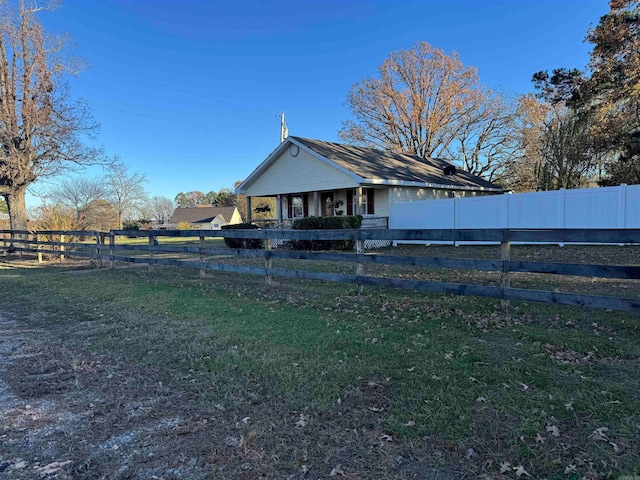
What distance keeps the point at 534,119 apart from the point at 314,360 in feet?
112

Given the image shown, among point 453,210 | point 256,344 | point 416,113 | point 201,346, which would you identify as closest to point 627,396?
point 256,344

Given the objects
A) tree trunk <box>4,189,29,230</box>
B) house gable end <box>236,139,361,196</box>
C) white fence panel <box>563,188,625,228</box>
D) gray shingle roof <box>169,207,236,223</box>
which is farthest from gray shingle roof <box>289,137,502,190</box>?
gray shingle roof <box>169,207,236,223</box>

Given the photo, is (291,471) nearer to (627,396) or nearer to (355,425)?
(355,425)

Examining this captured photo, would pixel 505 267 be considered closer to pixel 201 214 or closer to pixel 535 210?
pixel 535 210

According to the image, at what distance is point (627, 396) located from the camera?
9.55 ft

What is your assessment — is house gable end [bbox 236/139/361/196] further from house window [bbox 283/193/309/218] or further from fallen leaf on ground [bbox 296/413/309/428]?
fallen leaf on ground [bbox 296/413/309/428]

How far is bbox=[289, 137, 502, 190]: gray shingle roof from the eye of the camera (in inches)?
720

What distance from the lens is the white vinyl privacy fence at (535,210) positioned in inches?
471

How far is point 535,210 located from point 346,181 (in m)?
7.88

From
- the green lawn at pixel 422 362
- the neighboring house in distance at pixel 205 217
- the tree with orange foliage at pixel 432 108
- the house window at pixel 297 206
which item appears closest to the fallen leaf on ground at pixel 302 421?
the green lawn at pixel 422 362

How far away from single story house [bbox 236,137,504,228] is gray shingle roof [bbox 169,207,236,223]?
45.7 m

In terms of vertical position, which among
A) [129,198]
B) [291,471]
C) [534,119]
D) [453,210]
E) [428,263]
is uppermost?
[534,119]

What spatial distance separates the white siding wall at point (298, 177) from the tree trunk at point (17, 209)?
11.1 m

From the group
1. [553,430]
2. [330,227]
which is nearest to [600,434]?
[553,430]
